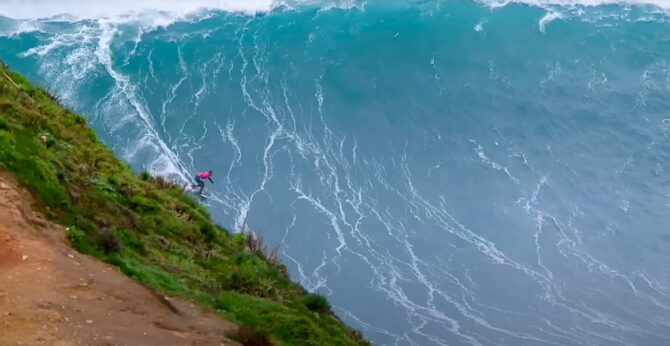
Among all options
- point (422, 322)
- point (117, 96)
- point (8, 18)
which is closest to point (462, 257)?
point (422, 322)

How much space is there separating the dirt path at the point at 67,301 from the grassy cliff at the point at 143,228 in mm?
478

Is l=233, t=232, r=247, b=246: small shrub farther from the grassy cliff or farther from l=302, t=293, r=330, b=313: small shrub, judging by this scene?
l=302, t=293, r=330, b=313: small shrub

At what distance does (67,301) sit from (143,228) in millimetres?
4731

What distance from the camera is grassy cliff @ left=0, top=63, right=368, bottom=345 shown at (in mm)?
11180

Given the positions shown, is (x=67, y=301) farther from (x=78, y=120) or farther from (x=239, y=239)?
(x=78, y=120)

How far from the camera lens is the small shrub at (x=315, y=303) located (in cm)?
1484

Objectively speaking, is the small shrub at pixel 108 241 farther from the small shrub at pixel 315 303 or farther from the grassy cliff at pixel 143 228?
the small shrub at pixel 315 303

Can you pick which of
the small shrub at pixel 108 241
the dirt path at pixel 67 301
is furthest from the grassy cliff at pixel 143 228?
the dirt path at pixel 67 301

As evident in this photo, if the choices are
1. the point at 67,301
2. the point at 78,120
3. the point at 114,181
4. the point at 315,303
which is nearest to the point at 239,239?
the point at 315,303

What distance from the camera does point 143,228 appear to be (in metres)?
13.5

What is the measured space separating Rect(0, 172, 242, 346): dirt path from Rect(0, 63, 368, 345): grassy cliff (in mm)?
478

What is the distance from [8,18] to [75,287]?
53.2 meters

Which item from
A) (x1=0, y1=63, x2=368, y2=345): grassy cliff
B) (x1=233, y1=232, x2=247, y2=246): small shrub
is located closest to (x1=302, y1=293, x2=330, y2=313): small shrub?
(x1=0, y1=63, x2=368, y2=345): grassy cliff

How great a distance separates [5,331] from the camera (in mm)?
7703
